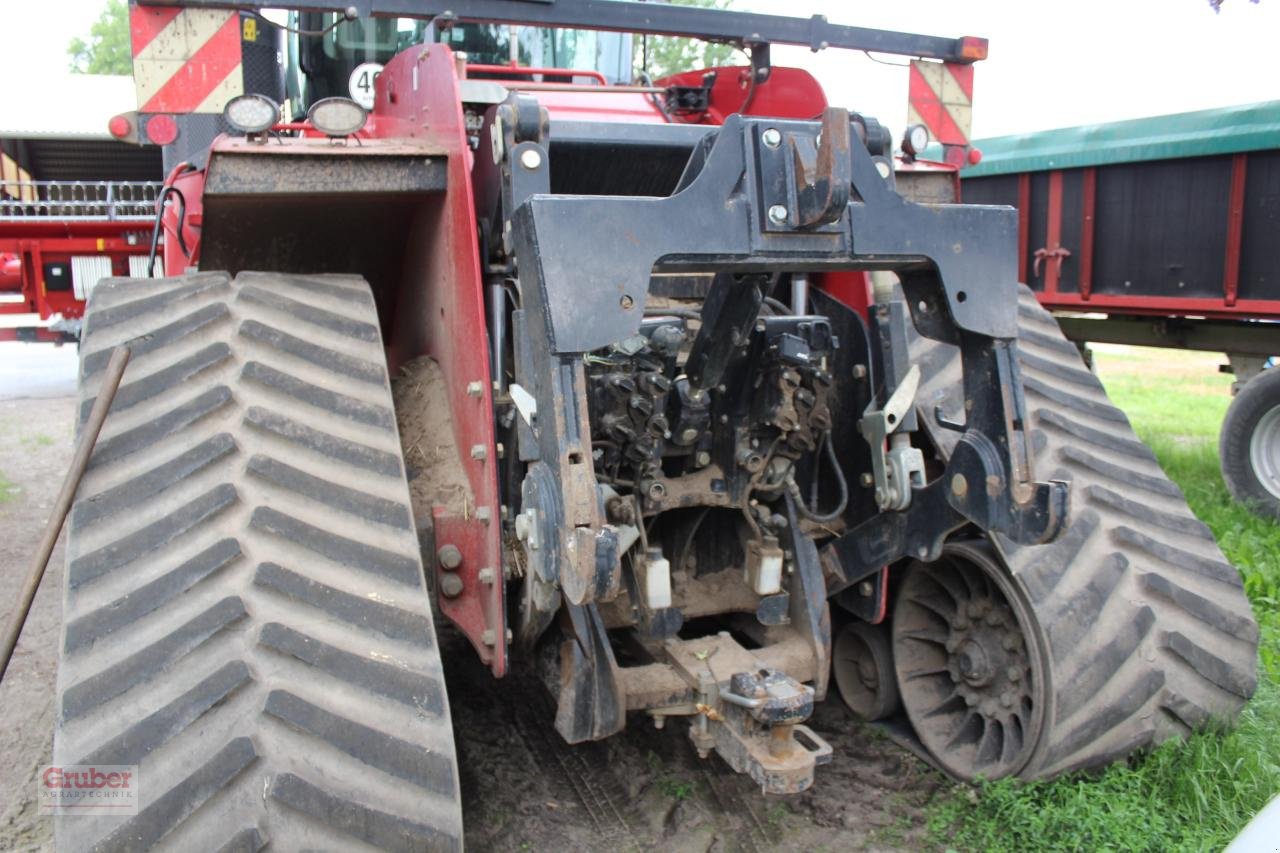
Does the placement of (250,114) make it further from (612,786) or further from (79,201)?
(79,201)

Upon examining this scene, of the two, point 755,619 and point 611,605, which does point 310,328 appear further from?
point 755,619

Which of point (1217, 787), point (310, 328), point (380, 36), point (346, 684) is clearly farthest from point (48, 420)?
point (1217, 787)

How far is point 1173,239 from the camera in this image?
24.0 feet

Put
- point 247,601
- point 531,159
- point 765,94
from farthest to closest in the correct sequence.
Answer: point 765,94
point 531,159
point 247,601

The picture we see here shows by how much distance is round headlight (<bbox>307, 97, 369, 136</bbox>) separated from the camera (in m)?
2.90

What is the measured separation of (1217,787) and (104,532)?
2924 millimetres

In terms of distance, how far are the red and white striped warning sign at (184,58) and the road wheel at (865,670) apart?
2719mm

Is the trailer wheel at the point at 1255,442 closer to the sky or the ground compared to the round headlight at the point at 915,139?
closer to the ground

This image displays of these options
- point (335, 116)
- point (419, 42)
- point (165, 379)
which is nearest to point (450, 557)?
point (165, 379)

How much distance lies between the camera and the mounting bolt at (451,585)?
289 cm

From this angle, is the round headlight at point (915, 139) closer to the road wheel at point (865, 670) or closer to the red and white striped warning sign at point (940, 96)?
the red and white striped warning sign at point (940, 96)

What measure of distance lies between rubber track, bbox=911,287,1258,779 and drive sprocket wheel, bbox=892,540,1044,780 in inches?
3.2

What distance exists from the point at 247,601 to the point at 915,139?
2.43 metres

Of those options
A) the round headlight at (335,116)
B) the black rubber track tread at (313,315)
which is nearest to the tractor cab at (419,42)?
the round headlight at (335,116)
